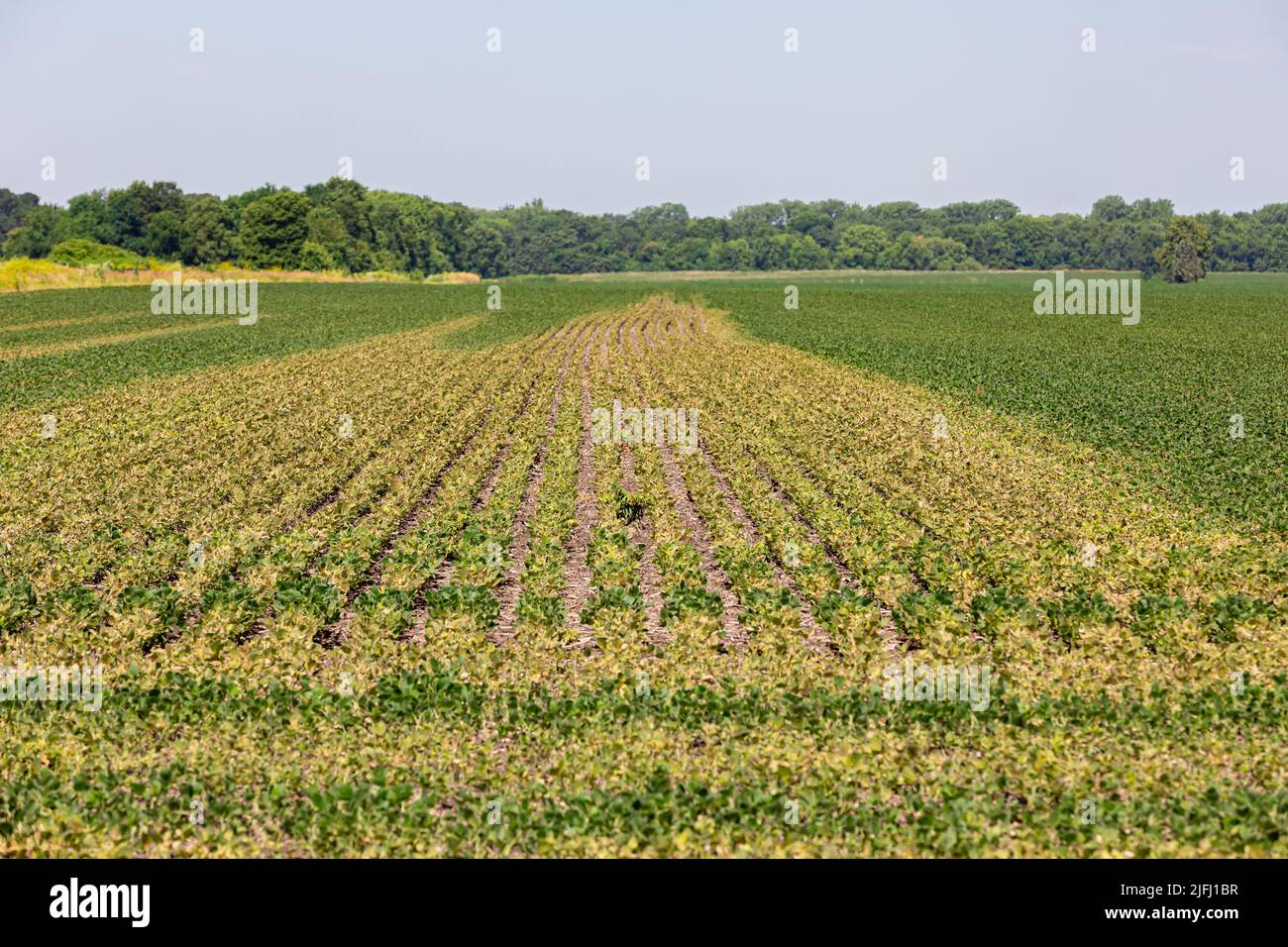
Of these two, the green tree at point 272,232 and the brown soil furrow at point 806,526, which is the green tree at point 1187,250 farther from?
the brown soil furrow at point 806,526

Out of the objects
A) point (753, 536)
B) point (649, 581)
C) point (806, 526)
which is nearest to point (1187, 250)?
point (806, 526)

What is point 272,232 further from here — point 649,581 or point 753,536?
point 649,581

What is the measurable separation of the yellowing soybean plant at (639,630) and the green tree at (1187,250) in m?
136

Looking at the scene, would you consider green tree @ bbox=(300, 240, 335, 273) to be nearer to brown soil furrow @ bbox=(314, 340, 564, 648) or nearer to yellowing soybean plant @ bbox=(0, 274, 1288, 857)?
yellowing soybean plant @ bbox=(0, 274, 1288, 857)

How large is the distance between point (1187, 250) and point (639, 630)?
6198 inches

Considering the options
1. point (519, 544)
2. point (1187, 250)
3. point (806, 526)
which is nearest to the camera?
point (519, 544)

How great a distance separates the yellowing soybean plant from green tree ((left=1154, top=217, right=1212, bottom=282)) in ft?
447

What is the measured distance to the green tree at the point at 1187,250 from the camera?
14638 centimetres

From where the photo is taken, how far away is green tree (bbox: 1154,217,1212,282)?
14638cm

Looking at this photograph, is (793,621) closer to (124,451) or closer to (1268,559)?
(1268,559)

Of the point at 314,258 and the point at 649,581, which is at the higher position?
the point at 314,258

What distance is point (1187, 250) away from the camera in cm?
14638

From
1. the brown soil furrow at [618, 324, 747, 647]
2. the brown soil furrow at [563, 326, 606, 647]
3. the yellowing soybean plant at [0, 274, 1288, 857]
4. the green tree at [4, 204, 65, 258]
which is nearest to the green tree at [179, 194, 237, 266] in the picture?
the green tree at [4, 204, 65, 258]
